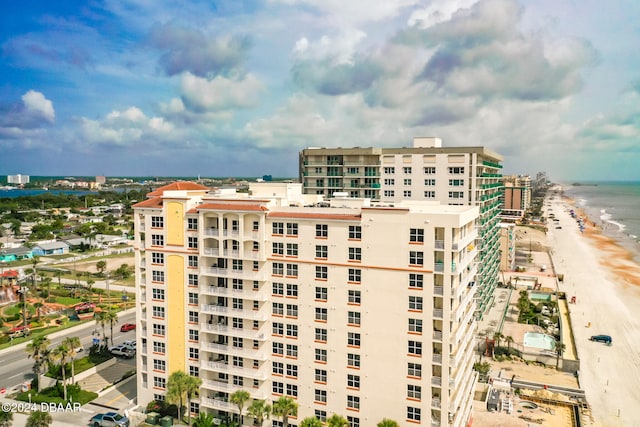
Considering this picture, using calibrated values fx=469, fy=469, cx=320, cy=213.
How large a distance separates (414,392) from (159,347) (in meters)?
32.3

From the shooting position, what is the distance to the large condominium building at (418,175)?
86.4 metres

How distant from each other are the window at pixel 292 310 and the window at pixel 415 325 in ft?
42.4

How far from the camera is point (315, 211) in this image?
169 feet

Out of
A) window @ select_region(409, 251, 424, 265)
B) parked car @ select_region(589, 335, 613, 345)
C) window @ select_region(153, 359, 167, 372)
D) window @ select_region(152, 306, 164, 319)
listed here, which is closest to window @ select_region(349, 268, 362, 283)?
window @ select_region(409, 251, 424, 265)

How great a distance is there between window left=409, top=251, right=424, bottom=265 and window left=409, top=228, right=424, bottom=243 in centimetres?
120

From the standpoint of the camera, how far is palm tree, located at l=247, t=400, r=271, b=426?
50.1 meters

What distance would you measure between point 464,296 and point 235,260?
2630 cm

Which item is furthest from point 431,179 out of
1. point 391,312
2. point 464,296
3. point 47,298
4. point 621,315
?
point 47,298

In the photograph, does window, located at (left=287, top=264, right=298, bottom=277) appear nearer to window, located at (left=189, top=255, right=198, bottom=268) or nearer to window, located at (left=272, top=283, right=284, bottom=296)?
window, located at (left=272, top=283, right=284, bottom=296)

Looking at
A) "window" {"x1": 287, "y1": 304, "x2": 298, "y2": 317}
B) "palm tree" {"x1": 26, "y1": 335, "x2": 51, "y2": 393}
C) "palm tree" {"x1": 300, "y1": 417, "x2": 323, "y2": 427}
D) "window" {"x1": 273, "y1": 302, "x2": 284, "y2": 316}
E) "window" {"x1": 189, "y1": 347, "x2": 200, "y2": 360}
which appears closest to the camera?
"palm tree" {"x1": 300, "y1": 417, "x2": 323, "y2": 427}

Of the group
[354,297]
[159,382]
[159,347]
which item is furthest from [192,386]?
[354,297]

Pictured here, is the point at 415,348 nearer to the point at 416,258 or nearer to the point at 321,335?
the point at 416,258

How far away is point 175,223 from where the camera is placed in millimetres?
57406

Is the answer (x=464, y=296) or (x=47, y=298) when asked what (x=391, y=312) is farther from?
(x=47, y=298)
